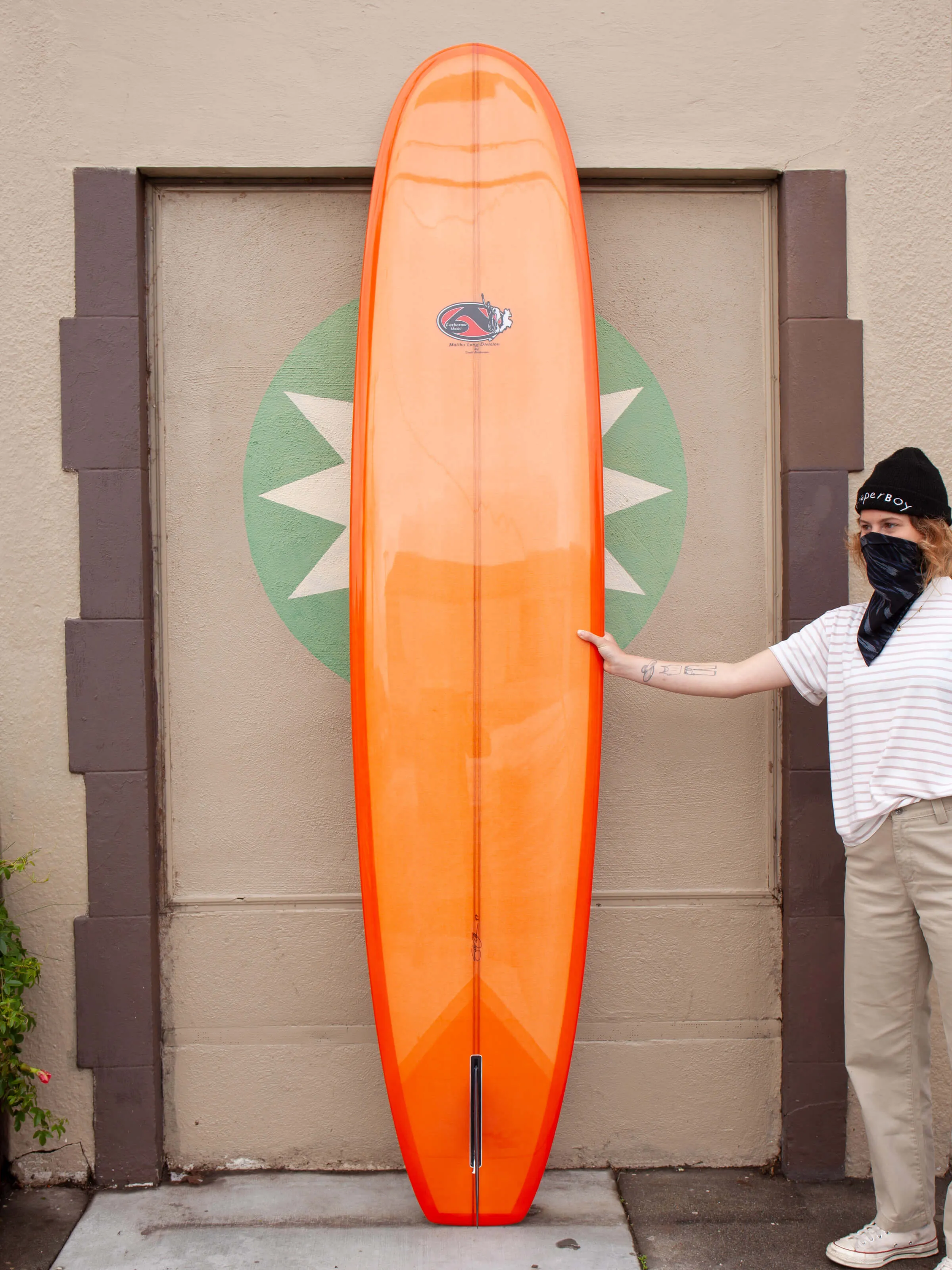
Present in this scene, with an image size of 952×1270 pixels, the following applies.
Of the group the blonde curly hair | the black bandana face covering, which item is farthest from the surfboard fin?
the blonde curly hair

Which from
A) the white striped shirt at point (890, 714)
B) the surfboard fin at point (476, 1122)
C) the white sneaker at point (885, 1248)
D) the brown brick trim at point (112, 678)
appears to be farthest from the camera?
the brown brick trim at point (112, 678)

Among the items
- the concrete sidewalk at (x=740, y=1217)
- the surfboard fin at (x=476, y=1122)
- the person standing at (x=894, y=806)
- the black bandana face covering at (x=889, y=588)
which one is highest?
the black bandana face covering at (x=889, y=588)

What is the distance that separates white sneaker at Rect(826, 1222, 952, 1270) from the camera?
6.74ft

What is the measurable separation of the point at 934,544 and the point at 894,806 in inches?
22.0

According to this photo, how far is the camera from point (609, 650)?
2201 millimetres

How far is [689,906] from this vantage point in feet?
8.18

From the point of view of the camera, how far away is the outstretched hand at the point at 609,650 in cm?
220

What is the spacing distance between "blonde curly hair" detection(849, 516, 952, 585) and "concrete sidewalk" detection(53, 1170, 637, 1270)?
5.51 ft

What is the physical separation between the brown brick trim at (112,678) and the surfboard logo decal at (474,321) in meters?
0.83

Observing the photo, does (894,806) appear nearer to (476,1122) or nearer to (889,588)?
(889,588)

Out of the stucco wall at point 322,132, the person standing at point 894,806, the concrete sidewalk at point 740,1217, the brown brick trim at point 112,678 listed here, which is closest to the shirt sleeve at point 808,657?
the person standing at point 894,806

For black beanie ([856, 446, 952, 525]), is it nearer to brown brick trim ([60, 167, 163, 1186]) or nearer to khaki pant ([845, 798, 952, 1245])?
khaki pant ([845, 798, 952, 1245])

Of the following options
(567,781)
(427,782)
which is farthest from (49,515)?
(567,781)

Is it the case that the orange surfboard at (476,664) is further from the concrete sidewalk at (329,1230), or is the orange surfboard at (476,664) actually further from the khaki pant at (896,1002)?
the khaki pant at (896,1002)
